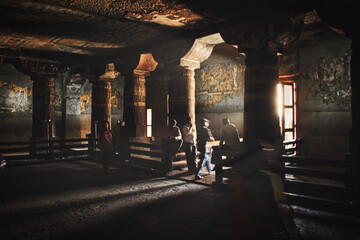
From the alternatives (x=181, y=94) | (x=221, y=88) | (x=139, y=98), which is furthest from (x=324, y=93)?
(x=139, y=98)

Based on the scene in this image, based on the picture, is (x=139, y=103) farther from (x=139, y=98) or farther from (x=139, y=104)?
(x=139, y=98)

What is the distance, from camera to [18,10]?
5.91 meters

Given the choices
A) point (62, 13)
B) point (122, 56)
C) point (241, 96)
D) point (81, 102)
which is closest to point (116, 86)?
point (81, 102)

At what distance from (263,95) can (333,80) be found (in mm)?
4071

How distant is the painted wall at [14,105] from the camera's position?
12.8 meters

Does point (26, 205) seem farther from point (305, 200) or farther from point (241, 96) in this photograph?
point (241, 96)

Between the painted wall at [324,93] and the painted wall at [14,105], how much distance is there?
1202 centimetres

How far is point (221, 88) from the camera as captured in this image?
1137cm

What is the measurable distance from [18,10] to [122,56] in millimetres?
4100

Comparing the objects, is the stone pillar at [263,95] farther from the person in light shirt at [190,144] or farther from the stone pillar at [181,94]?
the stone pillar at [181,94]

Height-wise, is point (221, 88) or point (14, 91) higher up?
point (14, 91)

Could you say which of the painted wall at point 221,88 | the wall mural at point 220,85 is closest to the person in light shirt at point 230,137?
the painted wall at point 221,88

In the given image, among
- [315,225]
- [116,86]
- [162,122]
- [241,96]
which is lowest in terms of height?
[315,225]

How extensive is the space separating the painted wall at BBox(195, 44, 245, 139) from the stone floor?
15.2 ft
